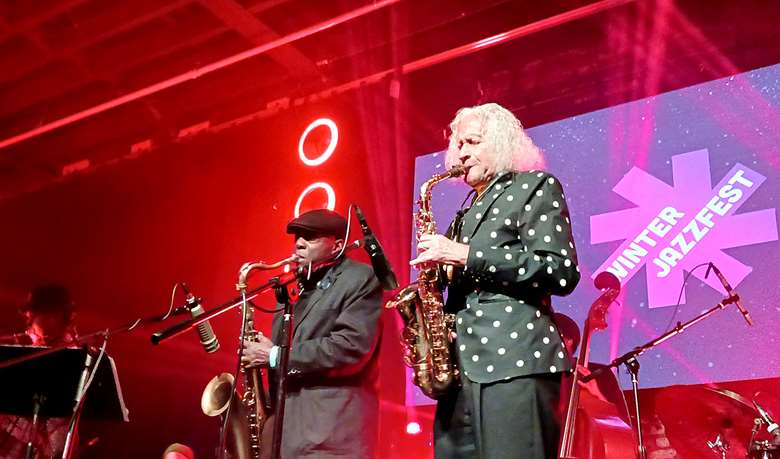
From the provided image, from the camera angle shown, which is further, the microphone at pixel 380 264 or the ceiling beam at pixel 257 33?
the ceiling beam at pixel 257 33

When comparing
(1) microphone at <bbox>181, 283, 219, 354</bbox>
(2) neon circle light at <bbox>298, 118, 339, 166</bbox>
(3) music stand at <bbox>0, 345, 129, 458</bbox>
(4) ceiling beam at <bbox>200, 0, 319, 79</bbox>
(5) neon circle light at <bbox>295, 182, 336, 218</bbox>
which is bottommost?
(3) music stand at <bbox>0, 345, 129, 458</bbox>

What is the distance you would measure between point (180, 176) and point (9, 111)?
84.3 inches

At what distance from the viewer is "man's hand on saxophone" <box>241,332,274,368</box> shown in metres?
3.80

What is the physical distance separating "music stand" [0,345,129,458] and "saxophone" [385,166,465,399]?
163 centimetres

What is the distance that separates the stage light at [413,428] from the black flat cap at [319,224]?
194 centimetres

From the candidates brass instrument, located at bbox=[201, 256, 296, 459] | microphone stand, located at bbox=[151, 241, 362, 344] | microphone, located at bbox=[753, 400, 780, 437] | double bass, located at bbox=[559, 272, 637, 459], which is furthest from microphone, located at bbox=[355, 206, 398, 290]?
microphone, located at bbox=[753, 400, 780, 437]

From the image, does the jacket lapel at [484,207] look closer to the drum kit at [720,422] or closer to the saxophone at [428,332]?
the saxophone at [428,332]

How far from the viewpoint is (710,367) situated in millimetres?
4418

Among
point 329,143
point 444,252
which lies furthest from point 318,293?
point 329,143

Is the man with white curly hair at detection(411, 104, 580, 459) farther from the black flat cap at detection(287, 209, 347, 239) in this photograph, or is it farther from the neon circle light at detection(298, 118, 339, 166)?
the neon circle light at detection(298, 118, 339, 166)

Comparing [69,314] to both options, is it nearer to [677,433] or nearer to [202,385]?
[202,385]

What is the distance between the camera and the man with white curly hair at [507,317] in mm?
2508

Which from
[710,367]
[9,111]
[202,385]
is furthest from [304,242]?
[9,111]

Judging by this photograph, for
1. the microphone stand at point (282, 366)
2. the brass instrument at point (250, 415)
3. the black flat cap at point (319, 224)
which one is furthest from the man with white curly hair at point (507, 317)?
the brass instrument at point (250, 415)
